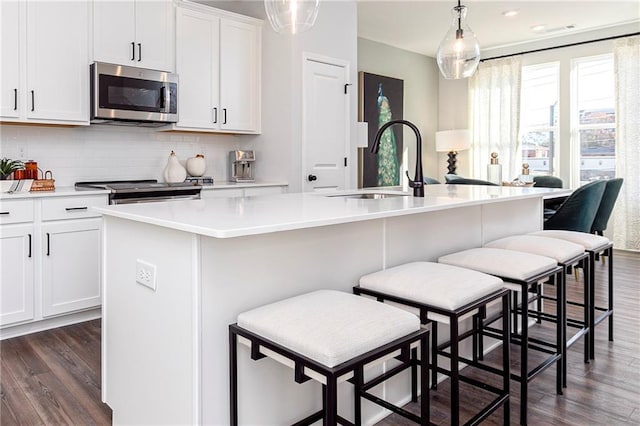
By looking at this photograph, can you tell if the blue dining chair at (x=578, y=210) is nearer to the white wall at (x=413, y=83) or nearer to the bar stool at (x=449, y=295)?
the bar stool at (x=449, y=295)

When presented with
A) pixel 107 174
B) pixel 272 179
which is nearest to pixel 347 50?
pixel 272 179

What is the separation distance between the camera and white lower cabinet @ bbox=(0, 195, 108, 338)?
298 cm

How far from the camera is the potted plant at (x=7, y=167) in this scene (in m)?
3.13

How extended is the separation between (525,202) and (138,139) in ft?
10.3

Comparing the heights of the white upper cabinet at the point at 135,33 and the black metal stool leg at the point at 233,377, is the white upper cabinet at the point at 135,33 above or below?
above

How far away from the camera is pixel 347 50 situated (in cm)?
476

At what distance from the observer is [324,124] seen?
15.2 ft

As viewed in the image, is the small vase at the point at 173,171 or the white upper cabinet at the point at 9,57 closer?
the white upper cabinet at the point at 9,57

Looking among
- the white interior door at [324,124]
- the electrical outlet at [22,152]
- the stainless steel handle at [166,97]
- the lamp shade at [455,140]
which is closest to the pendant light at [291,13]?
the stainless steel handle at [166,97]

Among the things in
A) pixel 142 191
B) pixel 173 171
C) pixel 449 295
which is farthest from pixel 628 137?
pixel 142 191

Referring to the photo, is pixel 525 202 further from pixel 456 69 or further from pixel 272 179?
pixel 272 179

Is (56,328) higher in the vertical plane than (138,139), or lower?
lower

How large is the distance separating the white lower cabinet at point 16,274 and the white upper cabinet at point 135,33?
141cm

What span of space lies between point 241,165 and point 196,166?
452 mm
